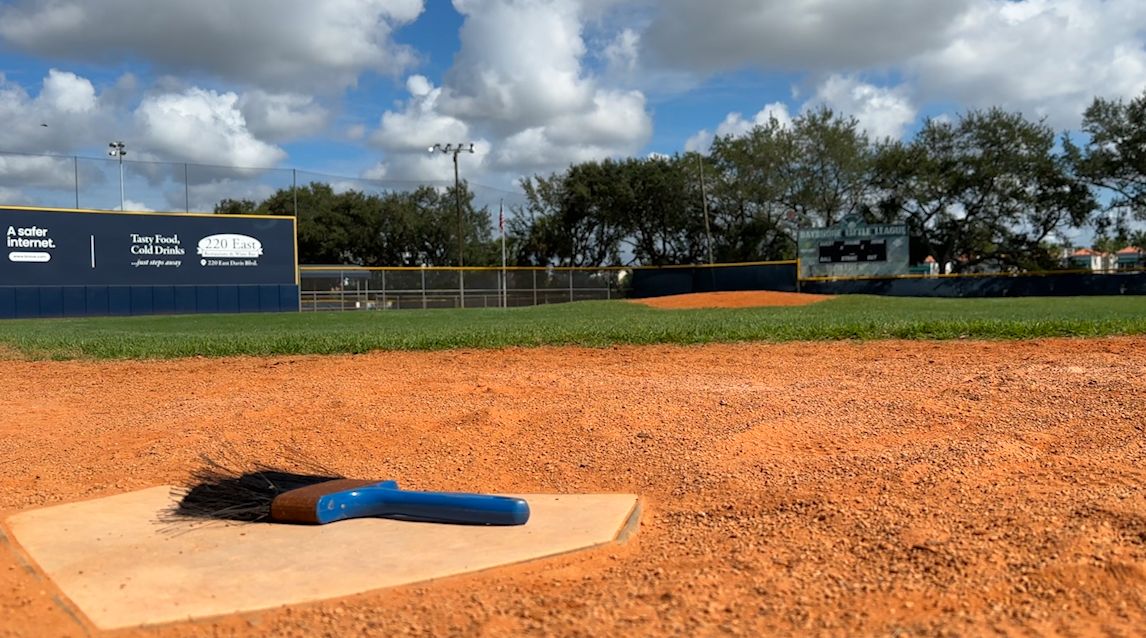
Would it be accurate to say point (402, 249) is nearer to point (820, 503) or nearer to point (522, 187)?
point (522, 187)

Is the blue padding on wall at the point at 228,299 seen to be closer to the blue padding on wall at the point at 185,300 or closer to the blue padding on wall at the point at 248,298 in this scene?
the blue padding on wall at the point at 248,298

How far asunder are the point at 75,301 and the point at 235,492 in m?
36.9

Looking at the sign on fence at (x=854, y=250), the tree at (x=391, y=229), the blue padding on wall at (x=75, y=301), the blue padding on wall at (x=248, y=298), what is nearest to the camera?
the blue padding on wall at (x=75, y=301)

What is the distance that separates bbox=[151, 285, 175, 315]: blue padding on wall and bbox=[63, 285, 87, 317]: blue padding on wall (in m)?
2.67

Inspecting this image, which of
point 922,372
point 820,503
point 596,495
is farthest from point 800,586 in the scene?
point 922,372

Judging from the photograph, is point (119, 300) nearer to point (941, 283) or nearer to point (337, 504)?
point (337, 504)

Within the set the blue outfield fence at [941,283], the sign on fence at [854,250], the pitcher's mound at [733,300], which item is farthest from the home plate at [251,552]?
the sign on fence at [854,250]

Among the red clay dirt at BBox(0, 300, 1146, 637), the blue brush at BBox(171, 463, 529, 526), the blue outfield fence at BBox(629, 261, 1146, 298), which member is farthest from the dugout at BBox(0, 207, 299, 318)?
the blue brush at BBox(171, 463, 529, 526)

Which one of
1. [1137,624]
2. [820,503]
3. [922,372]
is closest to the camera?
[1137,624]

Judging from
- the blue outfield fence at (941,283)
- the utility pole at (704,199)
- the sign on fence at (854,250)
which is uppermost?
the utility pole at (704,199)

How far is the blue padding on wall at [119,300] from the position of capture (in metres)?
36.6

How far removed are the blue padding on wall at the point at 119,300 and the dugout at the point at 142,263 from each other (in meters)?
0.04

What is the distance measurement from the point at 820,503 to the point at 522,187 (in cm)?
6452

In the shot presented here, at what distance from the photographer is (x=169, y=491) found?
488 centimetres
